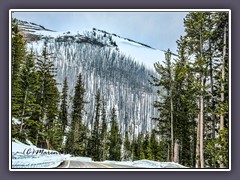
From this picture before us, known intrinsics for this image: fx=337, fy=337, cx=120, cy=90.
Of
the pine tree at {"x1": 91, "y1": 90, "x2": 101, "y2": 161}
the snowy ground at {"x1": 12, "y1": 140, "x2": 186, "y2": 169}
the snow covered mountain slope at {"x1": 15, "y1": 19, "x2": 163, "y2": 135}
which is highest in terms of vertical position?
the snow covered mountain slope at {"x1": 15, "y1": 19, "x2": 163, "y2": 135}

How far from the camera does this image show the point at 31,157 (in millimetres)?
4035

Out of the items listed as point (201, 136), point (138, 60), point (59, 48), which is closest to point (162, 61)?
point (138, 60)

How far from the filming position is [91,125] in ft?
13.8

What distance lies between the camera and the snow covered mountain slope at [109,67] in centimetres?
420

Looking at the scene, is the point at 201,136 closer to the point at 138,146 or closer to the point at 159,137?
the point at 159,137

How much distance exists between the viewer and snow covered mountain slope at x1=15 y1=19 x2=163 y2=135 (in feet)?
13.8

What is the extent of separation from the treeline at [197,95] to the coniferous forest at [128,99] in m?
0.01

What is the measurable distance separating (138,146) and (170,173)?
502mm

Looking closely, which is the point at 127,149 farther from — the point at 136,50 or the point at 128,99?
the point at 136,50

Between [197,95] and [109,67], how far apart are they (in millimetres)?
1174

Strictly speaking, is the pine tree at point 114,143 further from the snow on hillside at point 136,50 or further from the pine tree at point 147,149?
the snow on hillside at point 136,50

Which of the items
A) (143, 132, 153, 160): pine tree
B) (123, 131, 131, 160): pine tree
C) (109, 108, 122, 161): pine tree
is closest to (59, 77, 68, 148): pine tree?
(109, 108, 122, 161): pine tree

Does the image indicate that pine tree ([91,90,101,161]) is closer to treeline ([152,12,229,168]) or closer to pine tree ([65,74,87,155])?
pine tree ([65,74,87,155])

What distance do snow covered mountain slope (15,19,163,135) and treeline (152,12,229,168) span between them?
0.17 m
